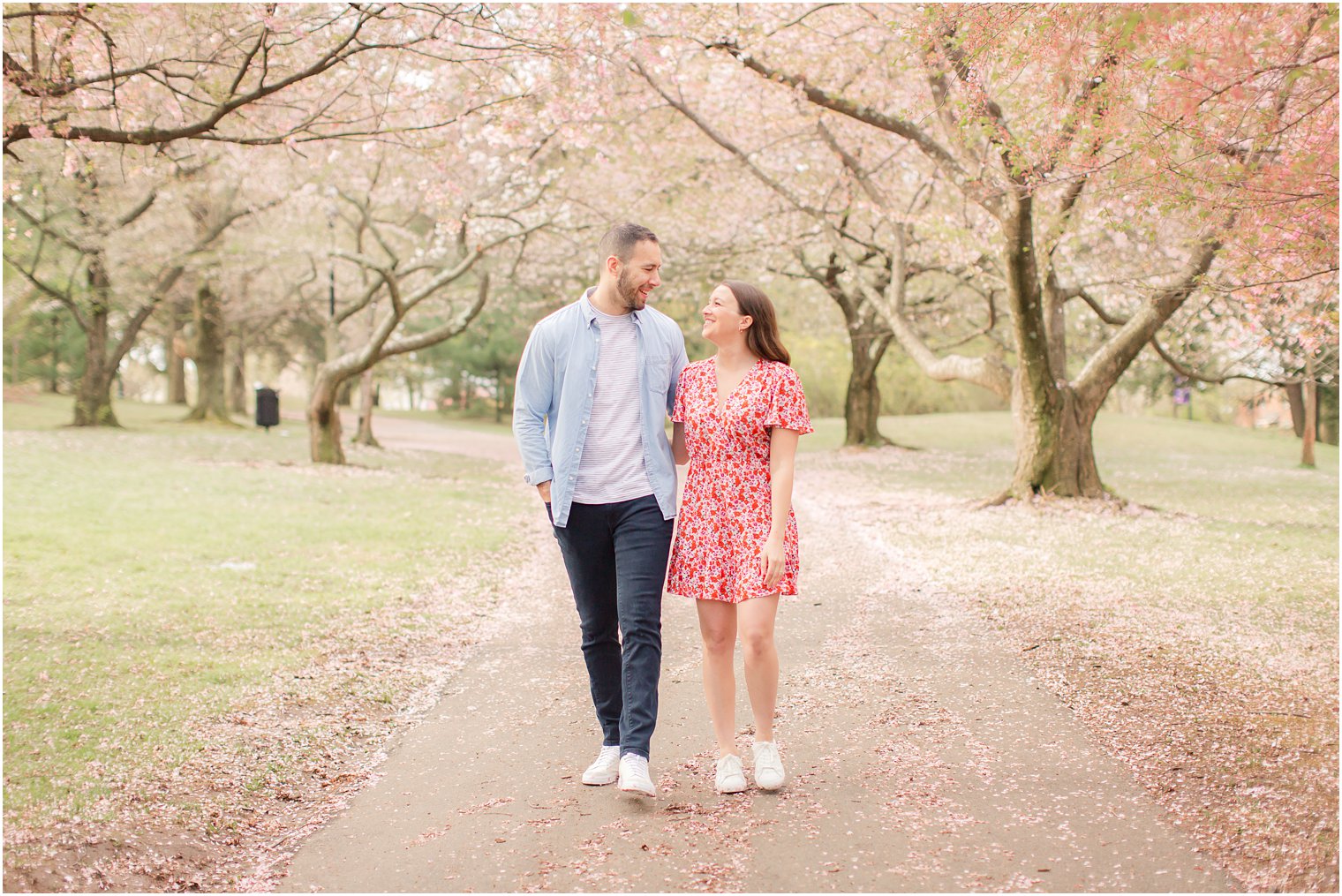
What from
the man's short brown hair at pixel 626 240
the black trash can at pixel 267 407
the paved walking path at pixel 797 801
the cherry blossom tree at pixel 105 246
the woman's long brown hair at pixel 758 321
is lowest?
the paved walking path at pixel 797 801

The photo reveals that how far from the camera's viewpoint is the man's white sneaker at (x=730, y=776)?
13.0ft

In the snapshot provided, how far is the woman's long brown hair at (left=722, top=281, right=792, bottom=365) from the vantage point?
403 cm

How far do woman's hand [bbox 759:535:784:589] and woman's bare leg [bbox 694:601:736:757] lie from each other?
0.75ft

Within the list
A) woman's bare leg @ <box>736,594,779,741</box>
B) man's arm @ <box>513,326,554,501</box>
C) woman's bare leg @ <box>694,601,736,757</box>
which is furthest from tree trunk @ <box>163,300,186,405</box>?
woman's bare leg @ <box>736,594,779,741</box>

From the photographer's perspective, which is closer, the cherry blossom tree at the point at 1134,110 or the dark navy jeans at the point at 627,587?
the dark navy jeans at the point at 627,587

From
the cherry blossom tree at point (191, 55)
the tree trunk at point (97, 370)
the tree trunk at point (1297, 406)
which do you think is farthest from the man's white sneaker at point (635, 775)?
the tree trunk at point (1297, 406)

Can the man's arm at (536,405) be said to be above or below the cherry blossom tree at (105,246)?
below

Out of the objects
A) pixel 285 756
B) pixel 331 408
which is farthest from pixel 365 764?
pixel 331 408

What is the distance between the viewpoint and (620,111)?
14414mm

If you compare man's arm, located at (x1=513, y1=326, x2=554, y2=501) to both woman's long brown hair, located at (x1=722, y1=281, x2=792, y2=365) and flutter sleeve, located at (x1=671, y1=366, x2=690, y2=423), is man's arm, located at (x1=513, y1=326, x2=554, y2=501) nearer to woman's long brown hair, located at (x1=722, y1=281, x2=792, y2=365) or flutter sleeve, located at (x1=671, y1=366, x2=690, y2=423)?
flutter sleeve, located at (x1=671, y1=366, x2=690, y2=423)

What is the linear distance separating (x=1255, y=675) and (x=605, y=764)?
3.83 m

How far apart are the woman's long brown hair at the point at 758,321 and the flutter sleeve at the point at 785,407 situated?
0.35ft

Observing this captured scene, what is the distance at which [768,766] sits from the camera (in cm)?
402

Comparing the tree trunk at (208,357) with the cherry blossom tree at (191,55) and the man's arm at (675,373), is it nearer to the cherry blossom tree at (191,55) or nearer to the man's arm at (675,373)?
the cherry blossom tree at (191,55)
